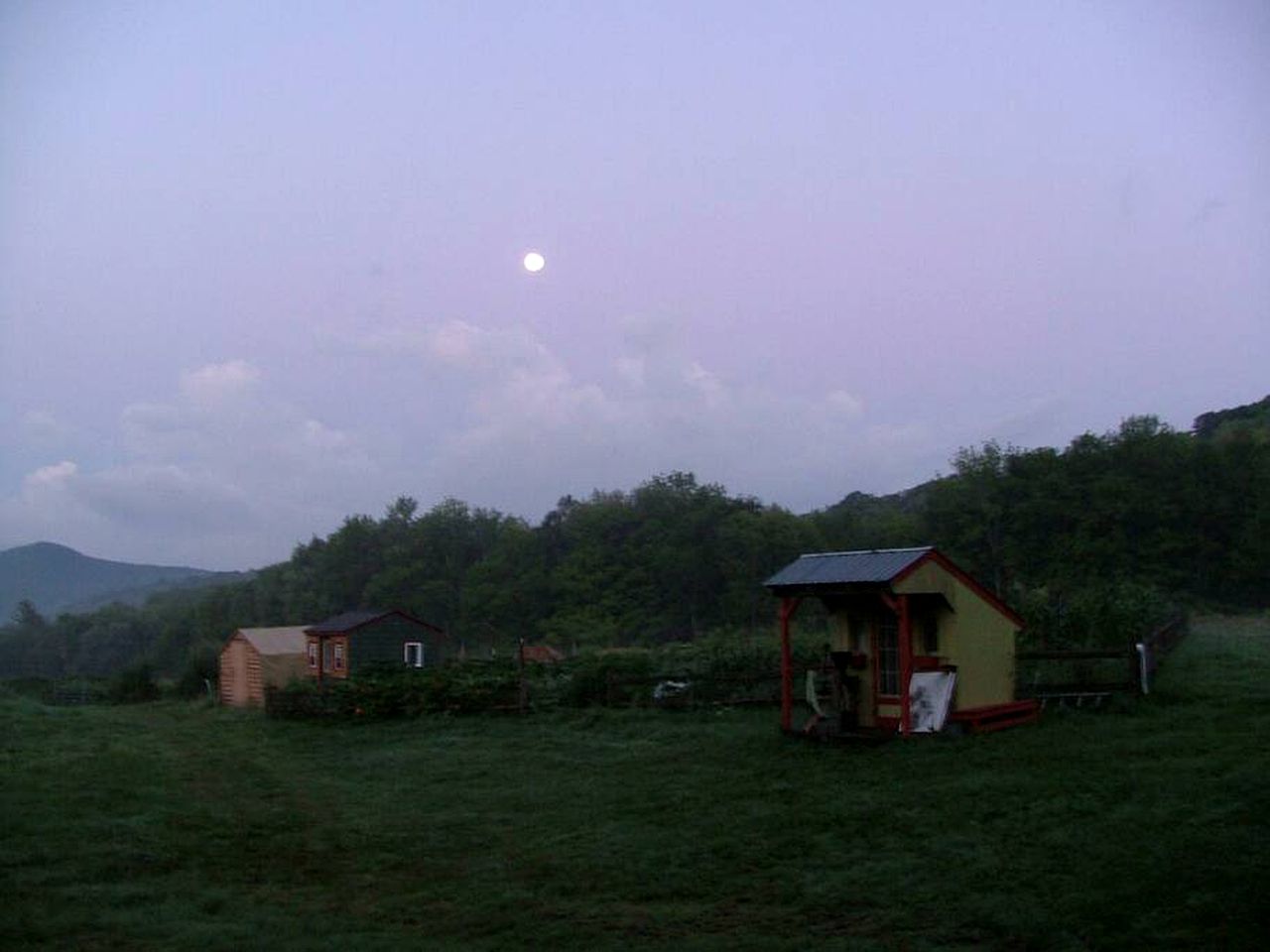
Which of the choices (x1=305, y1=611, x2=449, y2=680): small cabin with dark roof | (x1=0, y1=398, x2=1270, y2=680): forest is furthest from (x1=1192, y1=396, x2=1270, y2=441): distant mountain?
(x1=305, y1=611, x2=449, y2=680): small cabin with dark roof

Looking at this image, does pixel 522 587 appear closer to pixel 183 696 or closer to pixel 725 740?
pixel 183 696

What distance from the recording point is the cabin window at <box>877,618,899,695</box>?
763 inches

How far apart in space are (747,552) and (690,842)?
60731 millimetres

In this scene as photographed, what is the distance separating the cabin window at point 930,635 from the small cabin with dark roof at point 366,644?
23173mm

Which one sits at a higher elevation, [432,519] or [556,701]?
[432,519]

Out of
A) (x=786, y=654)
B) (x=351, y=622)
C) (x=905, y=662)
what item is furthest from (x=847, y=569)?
(x=351, y=622)

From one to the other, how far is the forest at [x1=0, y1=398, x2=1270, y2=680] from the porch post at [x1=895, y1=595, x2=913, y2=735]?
6672mm

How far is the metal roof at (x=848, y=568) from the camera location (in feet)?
62.3

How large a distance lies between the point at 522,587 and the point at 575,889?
7188cm

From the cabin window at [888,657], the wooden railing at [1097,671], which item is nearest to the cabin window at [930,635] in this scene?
the cabin window at [888,657]

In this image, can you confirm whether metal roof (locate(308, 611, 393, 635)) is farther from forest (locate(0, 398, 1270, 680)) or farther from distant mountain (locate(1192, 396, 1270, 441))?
distant mountain (locate(1192, 396, 1270, 441))

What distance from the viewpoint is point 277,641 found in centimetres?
4291

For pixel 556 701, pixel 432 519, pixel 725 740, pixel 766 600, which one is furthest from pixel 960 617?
pixel 432 519

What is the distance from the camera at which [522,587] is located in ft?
271
